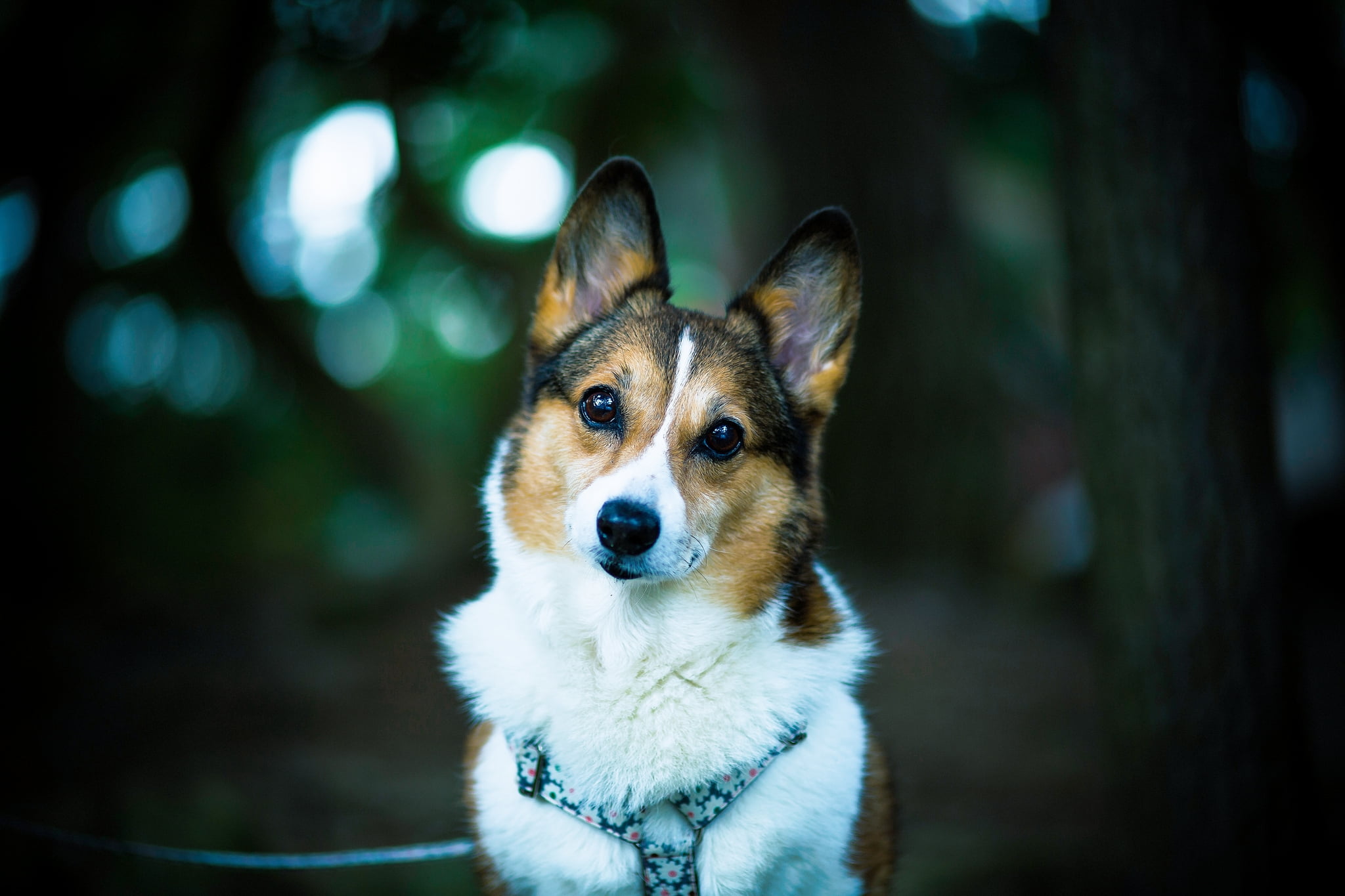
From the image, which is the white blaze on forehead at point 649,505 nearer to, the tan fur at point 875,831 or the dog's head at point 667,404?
the dog's head at point 667,404

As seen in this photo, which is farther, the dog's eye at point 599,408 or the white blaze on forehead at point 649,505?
the dog's eye at point 599,408

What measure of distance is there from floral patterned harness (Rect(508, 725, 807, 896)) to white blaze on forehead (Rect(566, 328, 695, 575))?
586mm

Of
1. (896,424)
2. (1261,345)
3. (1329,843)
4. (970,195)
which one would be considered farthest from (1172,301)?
(970,195)

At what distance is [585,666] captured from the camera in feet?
7.55

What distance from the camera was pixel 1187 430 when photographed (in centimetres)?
300

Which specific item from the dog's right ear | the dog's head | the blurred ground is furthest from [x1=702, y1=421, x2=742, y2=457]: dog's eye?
the blurred ground

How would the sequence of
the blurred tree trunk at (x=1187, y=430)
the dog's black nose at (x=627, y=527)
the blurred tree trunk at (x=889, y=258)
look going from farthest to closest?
1. the blurred tree trunk at (x=889, y=258)
2. the blurred tree trunk at (x=1187, y=430)
3. the dog's black nose at (x=627, y=527)

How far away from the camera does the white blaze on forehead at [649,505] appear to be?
2115 mm

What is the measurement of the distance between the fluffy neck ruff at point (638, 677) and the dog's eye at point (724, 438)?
43 cm

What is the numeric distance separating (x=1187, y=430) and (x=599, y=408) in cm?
222

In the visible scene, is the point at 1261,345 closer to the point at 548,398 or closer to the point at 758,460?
the point at 758,460

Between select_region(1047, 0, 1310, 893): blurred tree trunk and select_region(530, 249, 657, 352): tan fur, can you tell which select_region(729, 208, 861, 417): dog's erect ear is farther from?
select_region(1047, 0, 1310, 893): blurred tree trunk

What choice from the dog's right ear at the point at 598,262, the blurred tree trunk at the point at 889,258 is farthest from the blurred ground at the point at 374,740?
the dog's right ear at the point at 598,262

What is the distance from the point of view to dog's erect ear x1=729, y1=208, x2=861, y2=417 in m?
2.58
